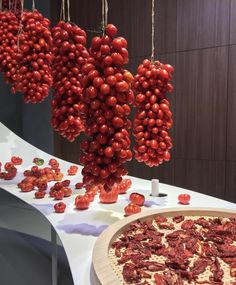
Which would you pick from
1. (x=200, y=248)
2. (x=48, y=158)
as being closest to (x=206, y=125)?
(x=48, y=158)

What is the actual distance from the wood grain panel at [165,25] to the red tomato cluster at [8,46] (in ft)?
8.40

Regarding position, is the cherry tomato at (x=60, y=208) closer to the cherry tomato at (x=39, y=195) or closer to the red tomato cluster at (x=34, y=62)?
the cherry tomato at (x=39, y=195)

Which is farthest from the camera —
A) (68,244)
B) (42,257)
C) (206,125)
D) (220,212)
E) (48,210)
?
(206,125)

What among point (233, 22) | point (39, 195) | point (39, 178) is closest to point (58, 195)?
point (39, 195)

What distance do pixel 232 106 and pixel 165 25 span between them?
1183 mm

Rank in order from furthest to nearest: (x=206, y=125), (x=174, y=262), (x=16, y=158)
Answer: (x=206, y=125)
(x=16, y=158)
(x=174, y=262)

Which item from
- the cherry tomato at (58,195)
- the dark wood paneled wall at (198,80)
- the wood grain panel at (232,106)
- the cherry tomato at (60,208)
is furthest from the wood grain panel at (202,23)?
the cherry tomato at (60,208)

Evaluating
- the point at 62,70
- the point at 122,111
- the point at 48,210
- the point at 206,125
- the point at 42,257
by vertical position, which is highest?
the point at 62,70

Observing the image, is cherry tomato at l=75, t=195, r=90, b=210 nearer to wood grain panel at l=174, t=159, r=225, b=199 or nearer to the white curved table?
the white curved table

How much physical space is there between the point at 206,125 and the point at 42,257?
2.03 meters

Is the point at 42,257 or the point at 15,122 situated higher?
the point at 15,122

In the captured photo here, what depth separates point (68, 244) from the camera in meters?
1.22

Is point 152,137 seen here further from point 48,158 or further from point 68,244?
point 48,158

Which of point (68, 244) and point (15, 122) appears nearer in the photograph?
point (68, 244)
